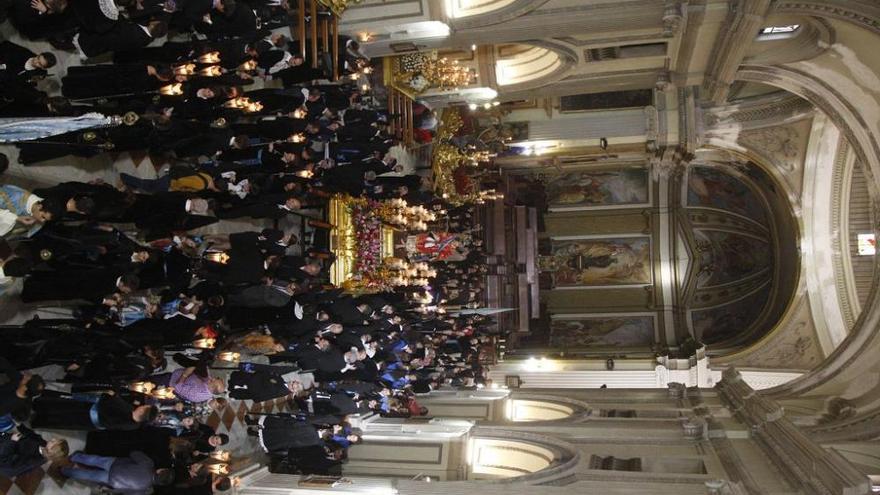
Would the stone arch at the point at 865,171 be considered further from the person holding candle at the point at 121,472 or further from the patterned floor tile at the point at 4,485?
the patterned floor tile at the point at 4,485

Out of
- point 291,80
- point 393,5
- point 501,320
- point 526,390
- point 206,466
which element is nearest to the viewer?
point 206,466

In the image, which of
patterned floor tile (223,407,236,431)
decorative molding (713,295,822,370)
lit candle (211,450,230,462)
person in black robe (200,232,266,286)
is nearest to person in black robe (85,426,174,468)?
lit candle (211,450,230,462)

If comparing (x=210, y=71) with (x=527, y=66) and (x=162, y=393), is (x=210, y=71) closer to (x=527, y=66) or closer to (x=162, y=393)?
(x=162, y=393)

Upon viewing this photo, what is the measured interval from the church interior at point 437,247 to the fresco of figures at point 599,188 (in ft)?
0.28

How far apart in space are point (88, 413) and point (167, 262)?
4.63ft

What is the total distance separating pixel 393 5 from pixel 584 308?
35.0 feet

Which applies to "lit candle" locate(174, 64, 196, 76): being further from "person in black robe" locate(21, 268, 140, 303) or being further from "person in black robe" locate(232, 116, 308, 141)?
"person in black robe" locate(21, 268, 140, 303)

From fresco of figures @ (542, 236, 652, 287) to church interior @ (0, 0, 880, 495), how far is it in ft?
0.20

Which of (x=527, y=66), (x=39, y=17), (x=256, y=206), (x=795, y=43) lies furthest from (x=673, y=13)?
(x=39, y=17)

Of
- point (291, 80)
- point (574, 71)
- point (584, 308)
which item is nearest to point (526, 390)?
point (584, 308)

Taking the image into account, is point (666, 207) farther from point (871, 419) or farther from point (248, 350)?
point (248, 350)

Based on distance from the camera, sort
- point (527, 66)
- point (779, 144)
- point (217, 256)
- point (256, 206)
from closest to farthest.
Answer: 1. point (217, 256)
2. point (256, 206)
3. point (527, 66)
4. point (779, 144)

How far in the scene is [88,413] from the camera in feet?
18.5

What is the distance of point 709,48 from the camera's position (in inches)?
432
